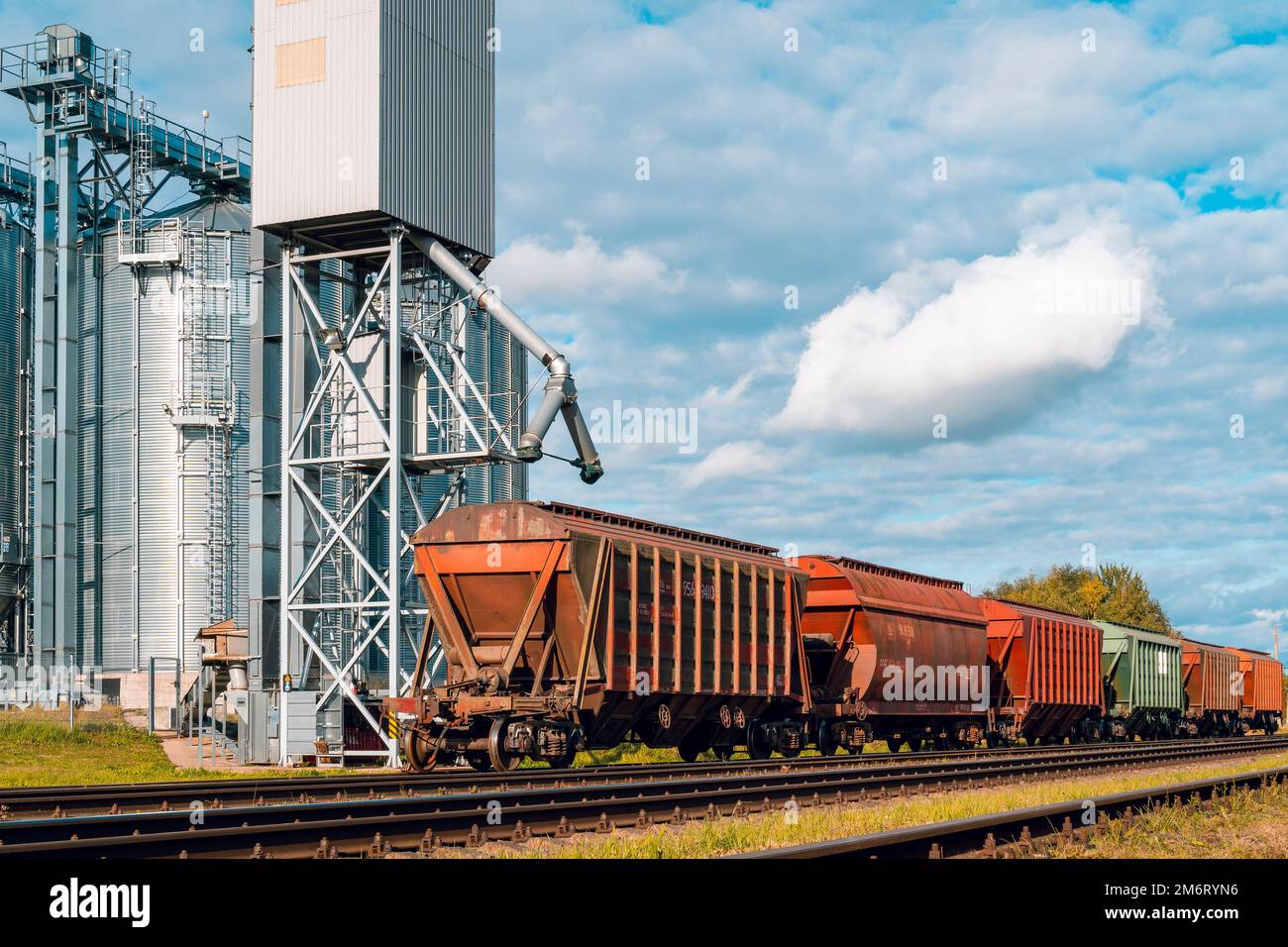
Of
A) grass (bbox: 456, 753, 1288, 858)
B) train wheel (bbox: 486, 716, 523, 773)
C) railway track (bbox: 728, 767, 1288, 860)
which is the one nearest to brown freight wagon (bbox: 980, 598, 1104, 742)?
grass (bbox: 456, 753, 1288, 858)

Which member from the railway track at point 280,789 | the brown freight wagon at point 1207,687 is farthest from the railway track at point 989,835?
the brown freight wagon at point 1207,687

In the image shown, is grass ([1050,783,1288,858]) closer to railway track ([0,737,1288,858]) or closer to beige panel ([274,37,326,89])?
railway track ([0,737,1288,858])

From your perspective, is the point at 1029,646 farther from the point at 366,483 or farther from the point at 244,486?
the point at 244,486

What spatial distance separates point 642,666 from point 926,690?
38.6ft

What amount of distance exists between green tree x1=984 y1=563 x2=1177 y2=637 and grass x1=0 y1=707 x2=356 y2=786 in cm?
6655

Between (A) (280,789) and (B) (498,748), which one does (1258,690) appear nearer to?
(B) (498,748)

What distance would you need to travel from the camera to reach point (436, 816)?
13.9 m

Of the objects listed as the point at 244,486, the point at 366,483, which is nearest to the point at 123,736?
the point at 366,483

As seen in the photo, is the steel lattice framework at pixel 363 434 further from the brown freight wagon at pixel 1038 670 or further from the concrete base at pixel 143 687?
the brown freight wagon at pixel 1038 670

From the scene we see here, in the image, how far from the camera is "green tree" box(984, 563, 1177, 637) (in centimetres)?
9481

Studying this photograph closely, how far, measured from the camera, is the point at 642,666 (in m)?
24.9

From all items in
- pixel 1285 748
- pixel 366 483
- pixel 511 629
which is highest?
pixel 366 483

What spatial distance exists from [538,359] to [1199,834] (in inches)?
1029

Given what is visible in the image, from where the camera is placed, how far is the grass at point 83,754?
28.0 m
